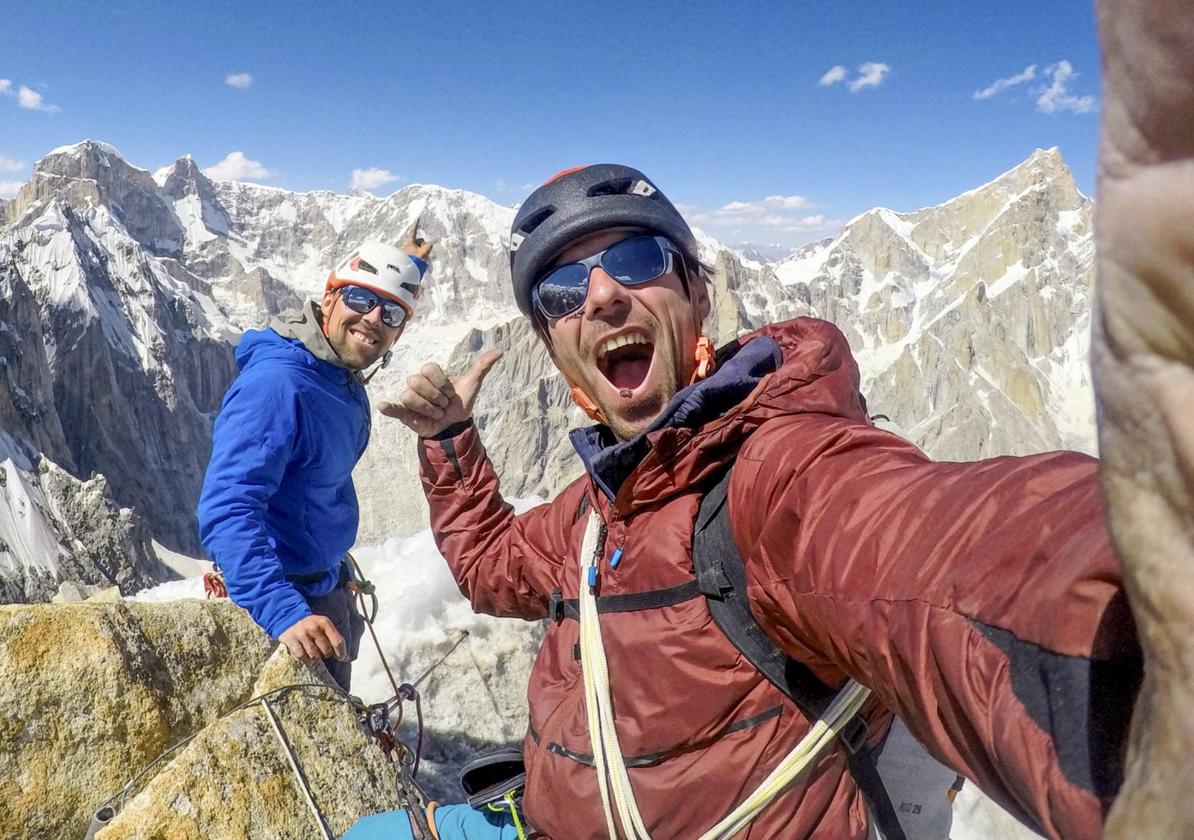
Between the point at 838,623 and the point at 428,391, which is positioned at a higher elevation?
the point at 428,391

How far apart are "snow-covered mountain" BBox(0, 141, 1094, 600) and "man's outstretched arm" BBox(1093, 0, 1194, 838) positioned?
2698 cm

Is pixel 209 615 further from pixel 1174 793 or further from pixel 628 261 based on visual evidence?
pixel 1174 793

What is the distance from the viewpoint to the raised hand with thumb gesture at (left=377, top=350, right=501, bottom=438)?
338cm

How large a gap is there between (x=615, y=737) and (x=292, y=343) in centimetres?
340

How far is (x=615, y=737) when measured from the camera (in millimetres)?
2064

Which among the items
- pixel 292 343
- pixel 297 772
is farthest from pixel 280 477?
pixel 297 772

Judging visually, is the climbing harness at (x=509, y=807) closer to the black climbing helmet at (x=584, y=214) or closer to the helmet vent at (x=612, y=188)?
the black climbing helmet at (x=584, y=214)

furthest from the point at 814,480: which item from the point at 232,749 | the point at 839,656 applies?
the point at 232,749

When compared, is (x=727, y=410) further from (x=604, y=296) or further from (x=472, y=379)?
(x=472, y=379)

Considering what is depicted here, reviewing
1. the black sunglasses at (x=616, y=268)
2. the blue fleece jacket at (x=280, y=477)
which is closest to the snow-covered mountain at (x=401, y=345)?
the black sunglasses at (x=616, y=268)

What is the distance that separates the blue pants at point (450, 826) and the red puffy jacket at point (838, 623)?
55 cm

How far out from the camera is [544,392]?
420 feet

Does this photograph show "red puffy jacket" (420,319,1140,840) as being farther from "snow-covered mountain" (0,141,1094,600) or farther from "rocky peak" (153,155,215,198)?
"rocky peak" (153,155,215,198)

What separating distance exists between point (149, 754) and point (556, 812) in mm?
2315
